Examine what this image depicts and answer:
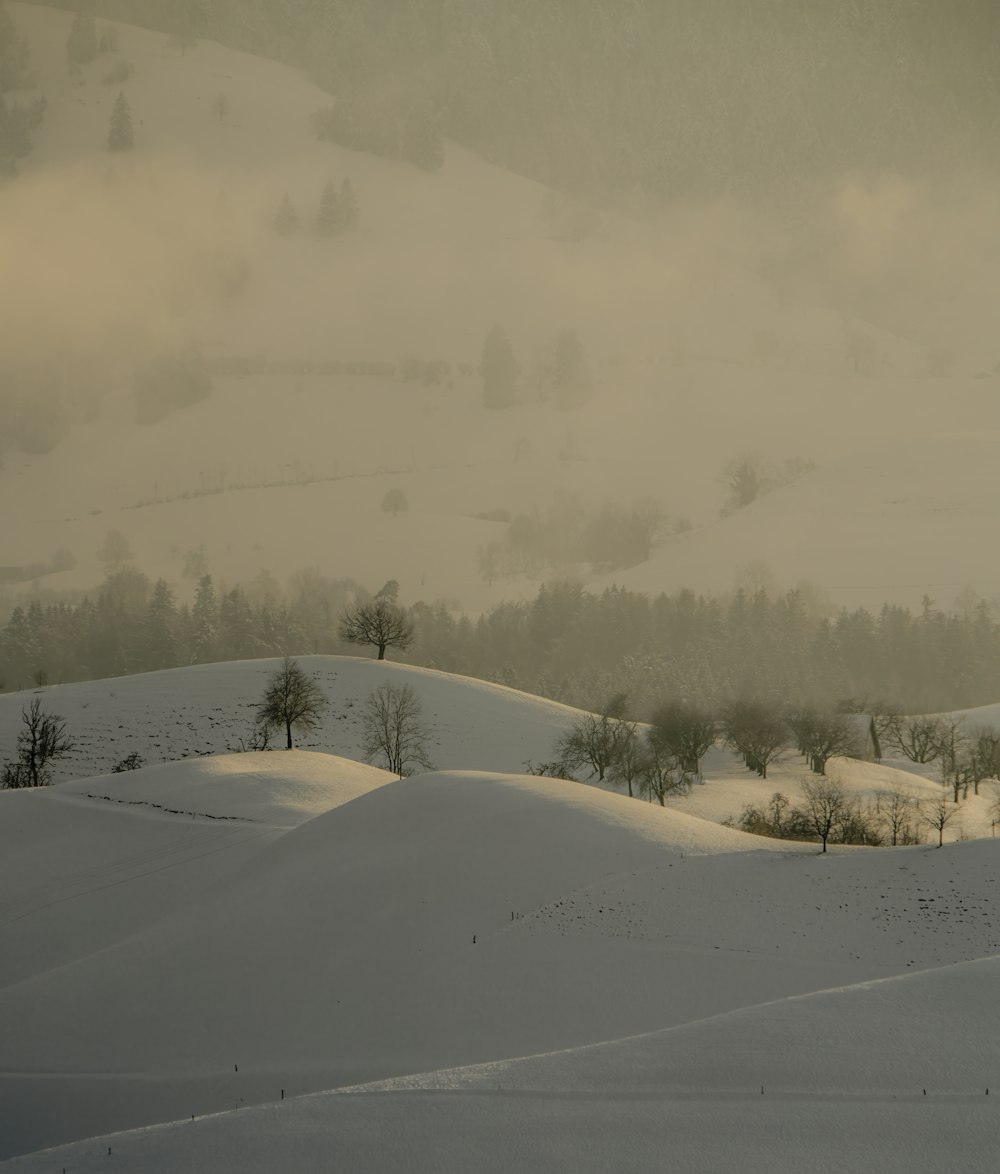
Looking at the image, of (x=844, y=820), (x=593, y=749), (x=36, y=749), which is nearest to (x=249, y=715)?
(x=36, y=749)

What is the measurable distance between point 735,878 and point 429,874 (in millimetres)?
11909

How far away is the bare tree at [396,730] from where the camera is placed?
3014 inches

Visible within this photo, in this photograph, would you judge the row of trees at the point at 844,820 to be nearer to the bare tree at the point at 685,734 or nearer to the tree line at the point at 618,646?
the bare tree at the point at 685,734

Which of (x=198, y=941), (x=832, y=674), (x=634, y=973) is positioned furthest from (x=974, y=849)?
(x=832, y=674)

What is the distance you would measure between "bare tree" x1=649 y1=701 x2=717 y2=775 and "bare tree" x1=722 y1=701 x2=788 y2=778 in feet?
7.04

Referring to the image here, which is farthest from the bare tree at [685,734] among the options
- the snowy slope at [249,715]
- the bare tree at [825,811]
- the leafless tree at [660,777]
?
the bare tree at [825,811]

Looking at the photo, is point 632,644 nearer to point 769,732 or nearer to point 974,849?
point 769,732

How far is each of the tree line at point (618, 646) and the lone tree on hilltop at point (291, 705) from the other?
44.5 m

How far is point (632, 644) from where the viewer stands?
144375 millimetres

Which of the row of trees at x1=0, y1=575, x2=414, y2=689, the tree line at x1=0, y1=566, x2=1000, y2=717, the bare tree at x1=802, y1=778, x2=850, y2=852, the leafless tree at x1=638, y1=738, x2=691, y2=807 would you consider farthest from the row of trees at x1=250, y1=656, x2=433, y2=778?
the row of trees at x1=0, y1=575, x2=414, y2=689

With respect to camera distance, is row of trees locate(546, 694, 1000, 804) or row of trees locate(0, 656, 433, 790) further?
row of trees locate(546, 694, 1000, 804)

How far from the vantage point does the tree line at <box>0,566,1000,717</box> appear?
124625 millimetres

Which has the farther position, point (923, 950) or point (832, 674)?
point (832, 674)

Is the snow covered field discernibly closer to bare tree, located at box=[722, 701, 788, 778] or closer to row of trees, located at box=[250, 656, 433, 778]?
row of trees, located at box=[250, 656, 433, 778]
